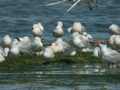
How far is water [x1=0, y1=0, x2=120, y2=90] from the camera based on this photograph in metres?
16.0

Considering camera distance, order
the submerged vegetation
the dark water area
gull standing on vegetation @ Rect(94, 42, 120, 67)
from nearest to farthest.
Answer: gull standing on vegetation @ Rect(94, 42, 120, 67)
the submerged vegetation
the dark water area

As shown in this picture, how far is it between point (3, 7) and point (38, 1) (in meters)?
2.31

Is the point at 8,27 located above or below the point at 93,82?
below

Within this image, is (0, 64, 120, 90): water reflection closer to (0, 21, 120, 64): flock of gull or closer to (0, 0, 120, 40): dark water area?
(0, 21, 120, 64): flock of gull

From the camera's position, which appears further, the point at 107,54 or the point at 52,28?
the point at 52,28

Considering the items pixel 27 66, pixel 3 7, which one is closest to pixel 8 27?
pixel 3 7

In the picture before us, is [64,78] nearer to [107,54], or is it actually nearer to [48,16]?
[107,54]

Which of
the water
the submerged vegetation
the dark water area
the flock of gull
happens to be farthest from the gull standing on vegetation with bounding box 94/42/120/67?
the dark water area

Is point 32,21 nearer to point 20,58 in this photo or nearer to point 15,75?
→ point 20,58

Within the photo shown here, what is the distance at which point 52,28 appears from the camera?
95.9ft

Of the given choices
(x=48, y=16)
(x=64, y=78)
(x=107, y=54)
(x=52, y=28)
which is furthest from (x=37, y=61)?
(x=48, y=16)

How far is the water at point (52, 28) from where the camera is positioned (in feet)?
52.6

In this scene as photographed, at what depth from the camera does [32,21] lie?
31.3 metres

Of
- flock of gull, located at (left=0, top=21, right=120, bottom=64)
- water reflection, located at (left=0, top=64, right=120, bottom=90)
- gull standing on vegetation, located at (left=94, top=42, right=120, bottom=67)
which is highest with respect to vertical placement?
water reflection, located at (left=0, top=64, right=120, bottom=90)
